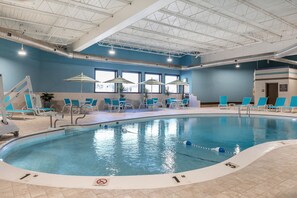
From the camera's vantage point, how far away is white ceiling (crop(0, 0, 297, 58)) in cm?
680

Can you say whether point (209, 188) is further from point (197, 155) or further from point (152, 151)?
point (152, 151)

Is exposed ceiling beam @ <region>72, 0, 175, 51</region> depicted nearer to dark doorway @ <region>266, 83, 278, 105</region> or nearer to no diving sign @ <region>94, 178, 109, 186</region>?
no diving sign @ <region>94, 178, 109, 186</region>

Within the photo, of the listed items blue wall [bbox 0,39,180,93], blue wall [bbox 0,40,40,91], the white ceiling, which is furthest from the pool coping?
blue wall [bbox 0,39,180,93]

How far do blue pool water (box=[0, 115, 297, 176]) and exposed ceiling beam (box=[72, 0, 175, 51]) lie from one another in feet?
12.3

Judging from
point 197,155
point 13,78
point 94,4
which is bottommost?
point 197,155

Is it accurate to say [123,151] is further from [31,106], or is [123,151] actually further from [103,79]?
[103,79]

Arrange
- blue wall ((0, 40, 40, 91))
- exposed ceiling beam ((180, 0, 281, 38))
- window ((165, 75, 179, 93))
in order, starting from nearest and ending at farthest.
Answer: exposed ceiling beam ((180, 0, 281, 38)), blue wall ((0, 40, 40, 91)), window ((165, 75, 179, 93))

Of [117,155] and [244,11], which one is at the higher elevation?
[244,11]

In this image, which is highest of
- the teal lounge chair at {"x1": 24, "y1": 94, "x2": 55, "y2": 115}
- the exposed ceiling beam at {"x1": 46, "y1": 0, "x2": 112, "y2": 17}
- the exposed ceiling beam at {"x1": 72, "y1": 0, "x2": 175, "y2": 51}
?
the exposed ceiling beam at {"x1": 46, "y1": 0, "x2": 112, "y2": 17}

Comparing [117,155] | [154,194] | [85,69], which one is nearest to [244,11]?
[117,155]

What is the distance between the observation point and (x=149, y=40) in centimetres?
1187

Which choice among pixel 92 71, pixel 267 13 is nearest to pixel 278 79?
pixel 267 13

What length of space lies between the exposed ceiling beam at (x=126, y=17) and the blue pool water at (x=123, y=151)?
3.75m

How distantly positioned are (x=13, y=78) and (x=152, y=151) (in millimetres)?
8872
